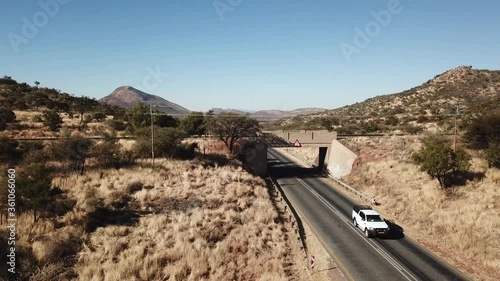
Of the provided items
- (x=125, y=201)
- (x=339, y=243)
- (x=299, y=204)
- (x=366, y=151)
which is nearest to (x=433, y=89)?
(x=366, y=151)

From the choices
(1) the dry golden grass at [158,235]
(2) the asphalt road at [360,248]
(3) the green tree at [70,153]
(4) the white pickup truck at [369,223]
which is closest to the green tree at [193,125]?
(3) the green tree at [70,153]

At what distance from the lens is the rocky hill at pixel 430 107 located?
69375 mm

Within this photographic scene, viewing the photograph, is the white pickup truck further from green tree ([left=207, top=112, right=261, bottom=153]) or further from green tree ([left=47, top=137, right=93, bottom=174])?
green tree ([left=47, top=137, right=93, bottom=174])

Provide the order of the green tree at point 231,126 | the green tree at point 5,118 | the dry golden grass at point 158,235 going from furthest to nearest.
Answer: the green tree at point 231,126 < the green tree at point 5,118 < the dry golden grass at point 158,235

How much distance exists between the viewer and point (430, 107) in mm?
89812

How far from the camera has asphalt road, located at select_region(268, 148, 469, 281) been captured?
1961cm

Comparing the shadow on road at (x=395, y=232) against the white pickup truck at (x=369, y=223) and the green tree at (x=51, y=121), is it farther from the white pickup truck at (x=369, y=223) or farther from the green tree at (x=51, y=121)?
the green tree at (x=51, y=121)

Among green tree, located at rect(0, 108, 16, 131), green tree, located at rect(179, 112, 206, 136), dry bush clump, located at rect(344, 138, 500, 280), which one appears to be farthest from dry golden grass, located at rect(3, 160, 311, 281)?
green tree, located at rect(179, 112, 206, 136)

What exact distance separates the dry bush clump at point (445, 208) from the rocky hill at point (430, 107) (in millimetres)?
23417

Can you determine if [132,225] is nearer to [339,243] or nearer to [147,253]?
[147,253]

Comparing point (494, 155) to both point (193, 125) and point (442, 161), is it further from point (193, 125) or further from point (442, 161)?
point (193, 125)

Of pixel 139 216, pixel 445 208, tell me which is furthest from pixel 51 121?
pixel 445 208

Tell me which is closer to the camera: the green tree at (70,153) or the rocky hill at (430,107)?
the green tree at (70,153)

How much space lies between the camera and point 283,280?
1772cm
